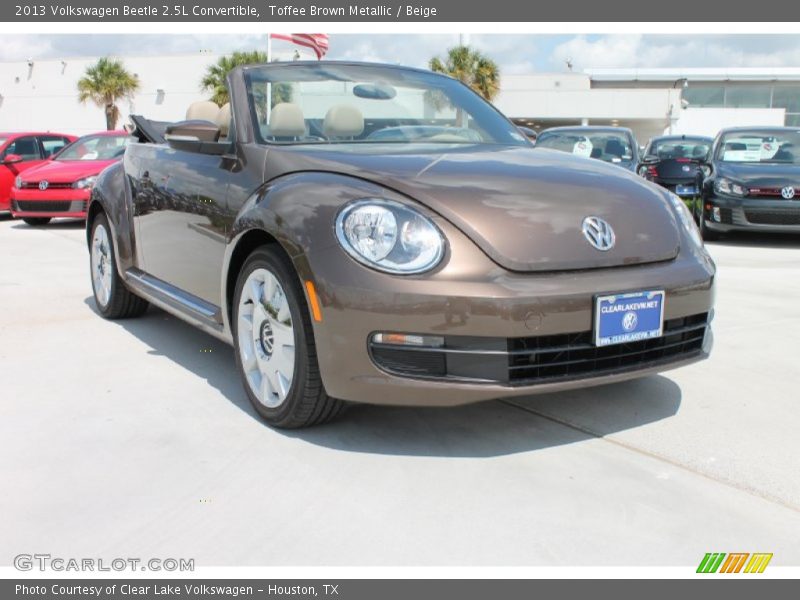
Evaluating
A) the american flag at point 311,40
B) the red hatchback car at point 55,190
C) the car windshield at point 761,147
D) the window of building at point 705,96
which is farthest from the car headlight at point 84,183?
the window of building at point 705,96

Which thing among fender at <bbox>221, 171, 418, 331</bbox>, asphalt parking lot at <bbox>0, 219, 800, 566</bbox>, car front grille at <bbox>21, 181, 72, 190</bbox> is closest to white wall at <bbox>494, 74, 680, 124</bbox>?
car front grille at <bbox>21, 181, 72, 190</bbox>

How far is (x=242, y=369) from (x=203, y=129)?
3.77ft

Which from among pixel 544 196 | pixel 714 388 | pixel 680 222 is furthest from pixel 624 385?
pixel 544 196

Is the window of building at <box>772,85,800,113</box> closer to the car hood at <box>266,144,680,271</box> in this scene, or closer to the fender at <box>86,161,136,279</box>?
the fender at <box>86,161,136,279</box>

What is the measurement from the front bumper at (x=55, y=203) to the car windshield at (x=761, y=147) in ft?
26.8

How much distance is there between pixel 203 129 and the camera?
12.4ft

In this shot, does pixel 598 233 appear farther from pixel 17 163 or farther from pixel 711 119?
pixel 711 119

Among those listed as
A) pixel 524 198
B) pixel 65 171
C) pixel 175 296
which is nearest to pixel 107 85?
pixel 65 171

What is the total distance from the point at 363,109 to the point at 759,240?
24.4ft

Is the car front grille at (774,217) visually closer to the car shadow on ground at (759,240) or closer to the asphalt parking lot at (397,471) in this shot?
the car shadow on ground at (759,240)

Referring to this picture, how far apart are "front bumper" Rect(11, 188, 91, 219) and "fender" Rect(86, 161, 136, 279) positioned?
257 inches

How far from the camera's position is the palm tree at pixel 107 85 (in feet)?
127

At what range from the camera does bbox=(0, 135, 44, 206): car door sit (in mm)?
12384

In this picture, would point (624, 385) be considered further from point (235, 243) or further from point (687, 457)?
point (235, 243)
